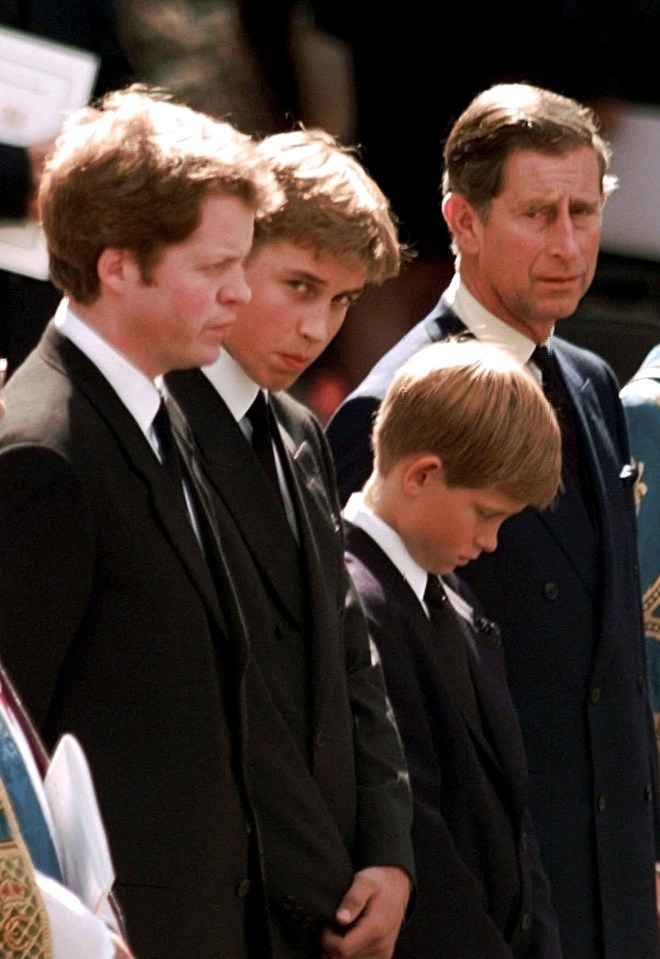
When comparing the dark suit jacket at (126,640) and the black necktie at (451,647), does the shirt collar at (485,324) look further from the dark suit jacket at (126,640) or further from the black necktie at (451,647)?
the dark suit jacket at (126,640)

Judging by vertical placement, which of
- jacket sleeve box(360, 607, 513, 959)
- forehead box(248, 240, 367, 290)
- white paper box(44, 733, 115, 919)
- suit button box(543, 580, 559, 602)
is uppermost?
forehead box(248, 240, 367, 290)

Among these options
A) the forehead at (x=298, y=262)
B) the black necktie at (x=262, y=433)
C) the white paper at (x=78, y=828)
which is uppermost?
the forehead at (x=298, y=262)

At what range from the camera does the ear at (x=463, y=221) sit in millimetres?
4137

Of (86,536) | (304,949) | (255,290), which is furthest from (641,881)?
(86,536)

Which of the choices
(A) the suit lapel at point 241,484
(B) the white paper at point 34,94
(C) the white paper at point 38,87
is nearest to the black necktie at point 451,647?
(A) the suit lapel at point 241,484

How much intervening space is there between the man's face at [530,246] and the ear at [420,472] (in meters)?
0.56

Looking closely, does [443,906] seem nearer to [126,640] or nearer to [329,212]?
[126,640]

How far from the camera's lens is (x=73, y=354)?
3039 millimetres

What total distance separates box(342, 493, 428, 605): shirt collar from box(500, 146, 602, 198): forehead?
73cm

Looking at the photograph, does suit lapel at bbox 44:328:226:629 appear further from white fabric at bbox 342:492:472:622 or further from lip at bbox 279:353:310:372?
white fabric at bbox 342:492:472:622

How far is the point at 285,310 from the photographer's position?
344cm

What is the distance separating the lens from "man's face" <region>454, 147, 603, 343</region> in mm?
4098

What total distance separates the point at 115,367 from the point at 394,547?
75 centimetres

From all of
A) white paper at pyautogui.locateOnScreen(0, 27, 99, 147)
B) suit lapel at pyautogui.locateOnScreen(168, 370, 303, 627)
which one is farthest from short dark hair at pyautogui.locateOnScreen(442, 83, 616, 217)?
suit lapel at pyautogui.locateOnScreen(168, 370, 303, 627)
